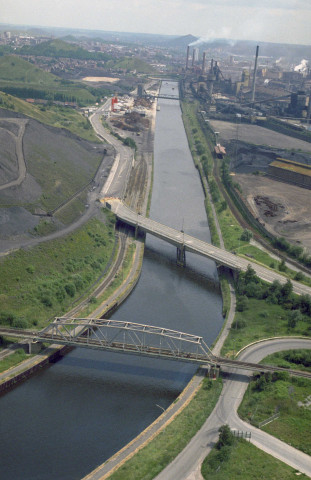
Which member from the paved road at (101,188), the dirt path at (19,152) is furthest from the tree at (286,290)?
the dirt path at (19,152)

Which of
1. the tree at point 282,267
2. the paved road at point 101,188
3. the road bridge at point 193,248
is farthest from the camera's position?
the tree at point 282,267

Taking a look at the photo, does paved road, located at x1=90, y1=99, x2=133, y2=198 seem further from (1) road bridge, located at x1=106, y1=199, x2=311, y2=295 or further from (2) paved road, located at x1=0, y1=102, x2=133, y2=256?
(1) road bridge, located at x1=106, y1=199, x2=311, y2=295

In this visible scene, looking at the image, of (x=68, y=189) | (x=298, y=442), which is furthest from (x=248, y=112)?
(x=298, y=442)

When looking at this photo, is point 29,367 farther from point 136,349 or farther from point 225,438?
point 225,438

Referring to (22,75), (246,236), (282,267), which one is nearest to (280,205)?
(246,236)

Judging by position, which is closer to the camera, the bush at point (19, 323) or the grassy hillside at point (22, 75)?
the bush at point (19, 323)

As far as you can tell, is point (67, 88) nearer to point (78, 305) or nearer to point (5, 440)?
point (78, 305)

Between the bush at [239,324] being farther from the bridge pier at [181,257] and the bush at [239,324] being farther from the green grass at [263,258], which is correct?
the bridge pier at [181,257]
